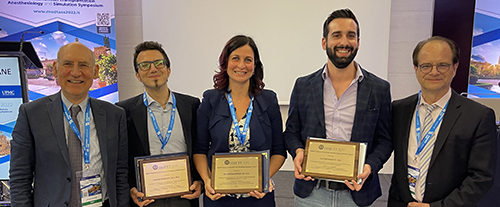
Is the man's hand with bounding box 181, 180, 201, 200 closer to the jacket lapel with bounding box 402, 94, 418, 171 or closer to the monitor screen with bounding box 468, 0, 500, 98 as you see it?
the jacket lapel with bounding box 402, 94, 418, 171

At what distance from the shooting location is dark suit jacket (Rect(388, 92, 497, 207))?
180 centimetres

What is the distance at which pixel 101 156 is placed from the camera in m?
1.96

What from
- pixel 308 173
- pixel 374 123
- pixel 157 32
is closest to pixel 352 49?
pixel 374 123

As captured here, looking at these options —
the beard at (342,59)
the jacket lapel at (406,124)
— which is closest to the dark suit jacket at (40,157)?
the beard at (342,59)

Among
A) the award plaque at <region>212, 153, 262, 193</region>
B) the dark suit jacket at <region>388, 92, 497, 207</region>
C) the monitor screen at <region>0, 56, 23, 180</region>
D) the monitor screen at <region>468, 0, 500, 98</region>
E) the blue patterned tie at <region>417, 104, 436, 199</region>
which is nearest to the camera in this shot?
the dark suit jacket at <region>388, 92, 497, 207</region>

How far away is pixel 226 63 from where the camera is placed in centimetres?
219

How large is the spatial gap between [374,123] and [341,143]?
0.28 metres

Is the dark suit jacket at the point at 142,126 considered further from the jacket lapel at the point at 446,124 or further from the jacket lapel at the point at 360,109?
the jacket lapel at the point at 446,124

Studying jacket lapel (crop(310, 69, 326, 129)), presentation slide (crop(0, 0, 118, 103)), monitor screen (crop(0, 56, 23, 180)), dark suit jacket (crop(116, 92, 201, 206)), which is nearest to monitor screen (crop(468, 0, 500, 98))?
jacket lapel (crop(310, 69, 326, 129))

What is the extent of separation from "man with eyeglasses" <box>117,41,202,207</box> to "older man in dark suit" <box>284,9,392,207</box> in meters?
0.81

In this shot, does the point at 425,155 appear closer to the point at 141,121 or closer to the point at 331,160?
the point at 331,160

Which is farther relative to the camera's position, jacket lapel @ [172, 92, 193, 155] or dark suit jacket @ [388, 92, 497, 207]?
jacket lapel @ [172, 92, 193, 155]

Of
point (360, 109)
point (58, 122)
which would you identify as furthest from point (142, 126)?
point (360, 109)

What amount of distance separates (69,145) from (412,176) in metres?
2.22
